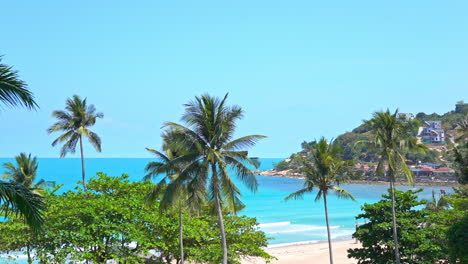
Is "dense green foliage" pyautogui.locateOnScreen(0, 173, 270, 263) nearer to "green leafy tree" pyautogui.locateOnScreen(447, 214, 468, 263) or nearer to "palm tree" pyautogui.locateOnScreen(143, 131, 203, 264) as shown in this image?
"palm tree" pyautogui.locateOnScreen(143, 131, 203, 264)

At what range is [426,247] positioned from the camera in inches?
860

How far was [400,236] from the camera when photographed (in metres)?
22.9

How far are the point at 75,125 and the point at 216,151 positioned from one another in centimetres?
1439

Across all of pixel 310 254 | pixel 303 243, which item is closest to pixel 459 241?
pixel 310 254

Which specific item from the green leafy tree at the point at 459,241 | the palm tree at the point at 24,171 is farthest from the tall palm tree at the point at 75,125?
the green leafy tree at the point at 459,241

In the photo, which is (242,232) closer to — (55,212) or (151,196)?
(151,196)

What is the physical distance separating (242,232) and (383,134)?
27.0 ft

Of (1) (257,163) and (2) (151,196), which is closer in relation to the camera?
(1) (257,163)

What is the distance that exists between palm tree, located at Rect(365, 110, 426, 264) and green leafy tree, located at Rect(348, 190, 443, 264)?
2.96 ft

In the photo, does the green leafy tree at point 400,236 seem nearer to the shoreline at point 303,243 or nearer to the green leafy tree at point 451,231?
the green leafy tree at point 451,231

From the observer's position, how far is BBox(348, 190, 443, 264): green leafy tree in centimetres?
2219

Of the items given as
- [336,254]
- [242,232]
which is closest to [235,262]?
[242,232]

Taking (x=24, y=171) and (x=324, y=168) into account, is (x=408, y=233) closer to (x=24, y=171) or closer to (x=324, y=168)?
(x=324, y=168)

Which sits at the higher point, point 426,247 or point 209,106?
point 209,106
